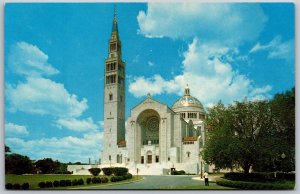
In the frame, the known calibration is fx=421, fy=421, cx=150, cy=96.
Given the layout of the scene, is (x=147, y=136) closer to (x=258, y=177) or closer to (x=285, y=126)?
(x=258, y=177)

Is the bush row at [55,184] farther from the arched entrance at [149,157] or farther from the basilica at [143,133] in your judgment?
the arched entrance at [149,157]

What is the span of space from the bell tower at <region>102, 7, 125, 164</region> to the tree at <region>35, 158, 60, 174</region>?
1873 centimetres

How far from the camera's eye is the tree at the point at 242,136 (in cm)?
2375

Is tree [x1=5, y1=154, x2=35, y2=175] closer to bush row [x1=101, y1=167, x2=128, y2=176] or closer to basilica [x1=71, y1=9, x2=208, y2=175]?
bush row [x1=101, y1=167, x2=128, y2=176]

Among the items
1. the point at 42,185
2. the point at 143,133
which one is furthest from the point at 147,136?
the point at 42,185

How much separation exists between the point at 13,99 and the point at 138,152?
27.6 m

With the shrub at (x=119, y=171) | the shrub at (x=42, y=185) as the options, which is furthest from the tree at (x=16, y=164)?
the shrub at (x=119, y=171)

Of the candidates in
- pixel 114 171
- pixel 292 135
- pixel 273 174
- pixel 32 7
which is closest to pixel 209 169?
pixel 114 171

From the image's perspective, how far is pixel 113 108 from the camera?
4984 cm

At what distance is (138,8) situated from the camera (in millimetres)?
21688

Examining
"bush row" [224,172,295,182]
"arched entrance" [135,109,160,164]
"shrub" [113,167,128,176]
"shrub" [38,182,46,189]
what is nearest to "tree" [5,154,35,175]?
"shrub" [38,182,46,189]

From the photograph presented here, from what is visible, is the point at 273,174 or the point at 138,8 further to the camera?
the point at 273,174

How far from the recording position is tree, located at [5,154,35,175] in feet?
68.4

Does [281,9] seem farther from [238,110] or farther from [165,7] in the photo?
[238,110]
